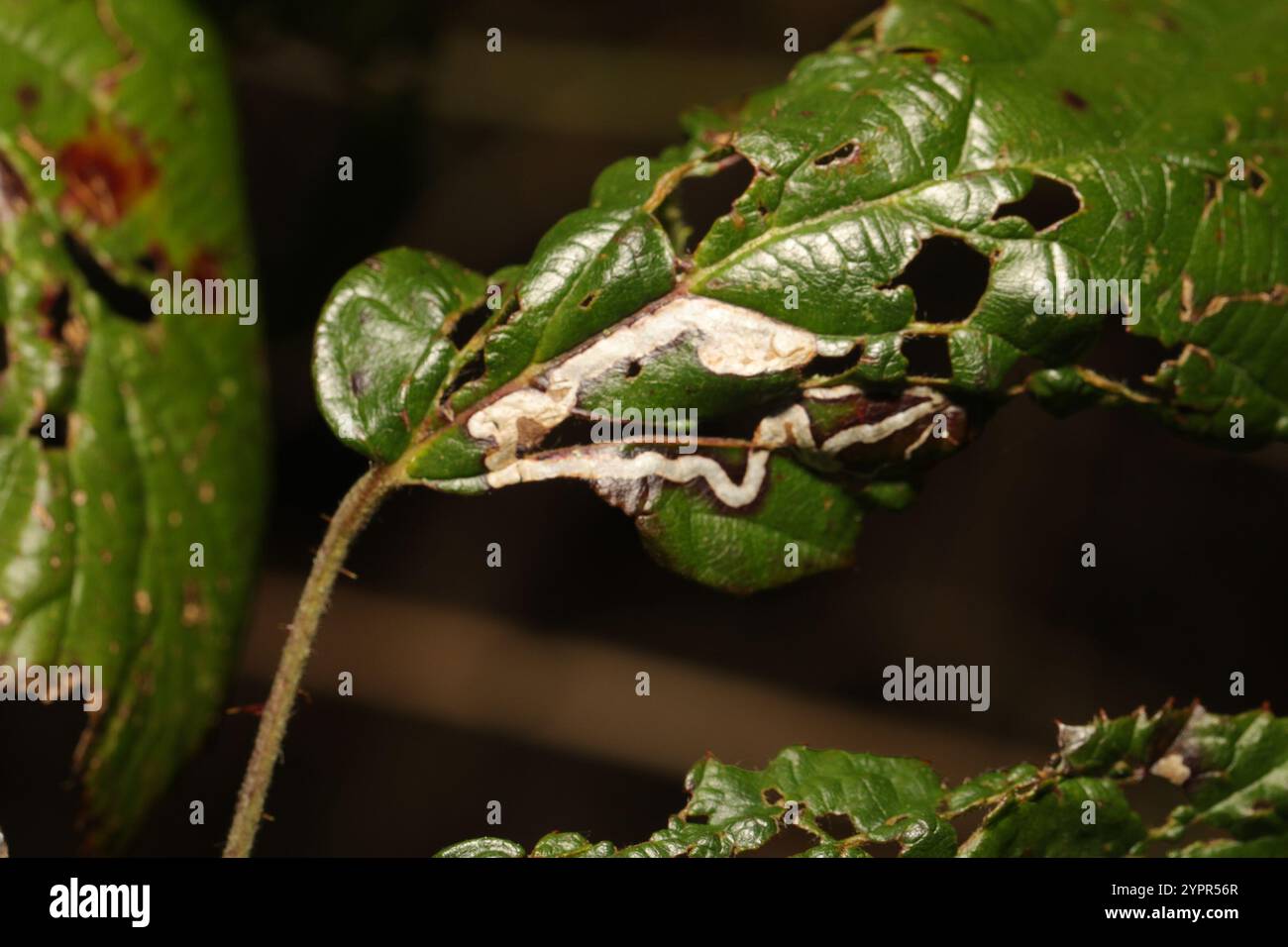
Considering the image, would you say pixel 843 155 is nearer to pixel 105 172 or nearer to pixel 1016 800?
pixel 1016 800

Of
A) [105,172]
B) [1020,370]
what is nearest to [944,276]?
[1020,370]

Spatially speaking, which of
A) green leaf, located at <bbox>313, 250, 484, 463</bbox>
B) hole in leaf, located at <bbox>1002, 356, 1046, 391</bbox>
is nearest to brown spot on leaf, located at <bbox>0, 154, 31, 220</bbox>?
green leaf, located at <bbox>313, 250, 484, 463</bbox>

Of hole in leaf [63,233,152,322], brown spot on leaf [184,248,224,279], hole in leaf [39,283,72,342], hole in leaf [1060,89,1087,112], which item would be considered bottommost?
hole in leaf [39,283,72,342]

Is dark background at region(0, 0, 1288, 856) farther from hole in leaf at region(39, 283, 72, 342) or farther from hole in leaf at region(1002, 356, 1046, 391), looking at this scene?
hole in leaf at region(1002, 356, 1046, 391)

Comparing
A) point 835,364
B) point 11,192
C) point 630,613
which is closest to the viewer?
point 835,364

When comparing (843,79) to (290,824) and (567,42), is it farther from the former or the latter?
(290,824)

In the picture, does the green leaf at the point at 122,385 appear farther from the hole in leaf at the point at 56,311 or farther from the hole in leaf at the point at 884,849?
the hole in leaf at the point at 884,849

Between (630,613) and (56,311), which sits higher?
(56,311)

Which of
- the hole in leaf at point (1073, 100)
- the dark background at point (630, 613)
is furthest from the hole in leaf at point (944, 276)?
the hole in leaf at point (1073, 100)
